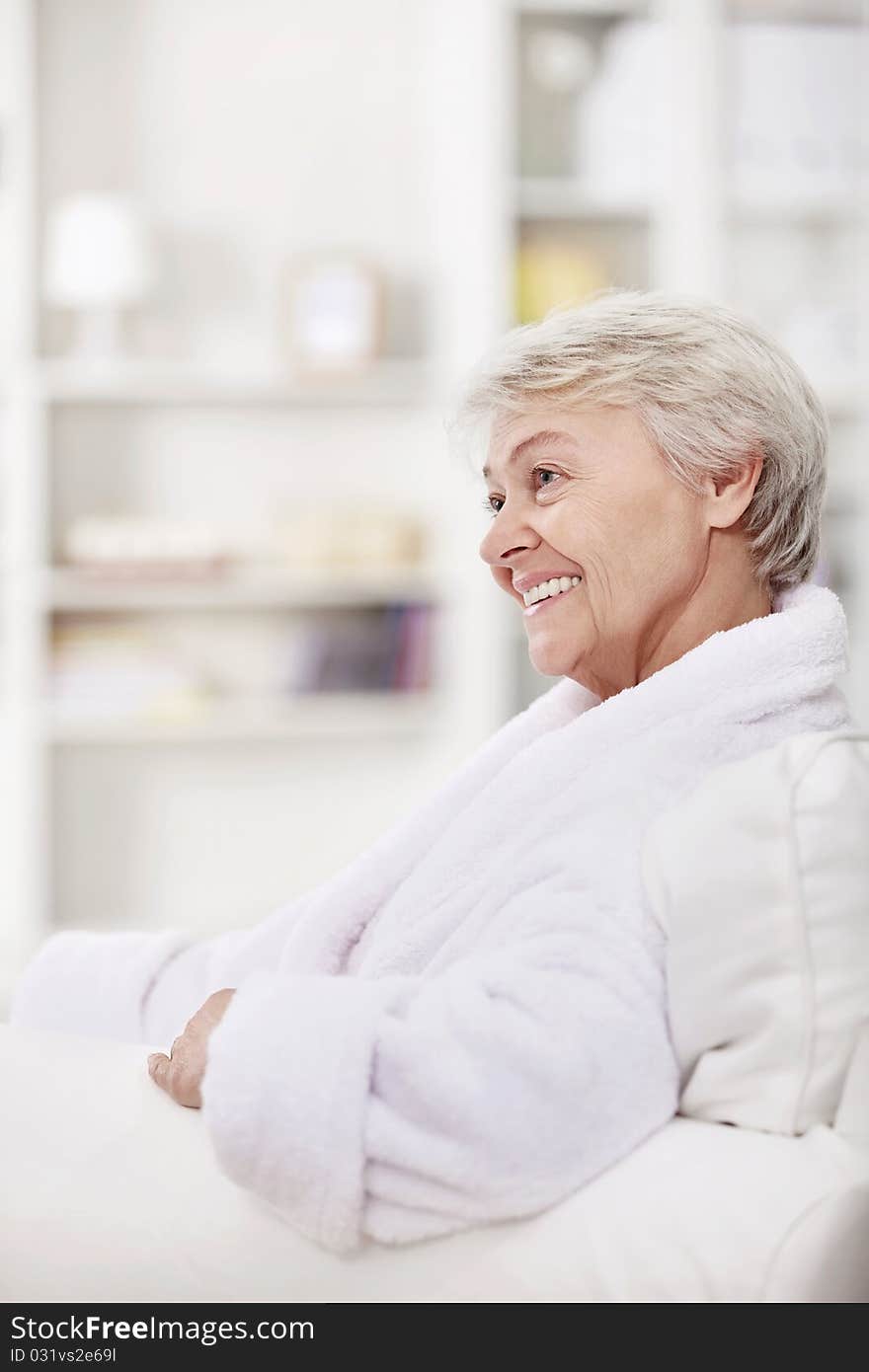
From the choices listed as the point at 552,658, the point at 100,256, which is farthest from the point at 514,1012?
the point at 100,256

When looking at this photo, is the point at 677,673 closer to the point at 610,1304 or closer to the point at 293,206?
the point at 610,1304

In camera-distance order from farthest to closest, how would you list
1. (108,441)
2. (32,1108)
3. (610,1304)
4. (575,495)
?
(108,441) → (575,495) → (32,1108) → (610,1304)

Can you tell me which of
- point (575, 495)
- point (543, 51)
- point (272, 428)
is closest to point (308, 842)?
point (272, 428)

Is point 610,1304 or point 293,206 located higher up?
point 293,206

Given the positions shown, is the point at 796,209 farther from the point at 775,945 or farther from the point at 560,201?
the point at 775,945

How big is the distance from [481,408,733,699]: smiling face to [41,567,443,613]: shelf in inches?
101

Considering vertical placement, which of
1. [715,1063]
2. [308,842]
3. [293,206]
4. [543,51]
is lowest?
[308,842]

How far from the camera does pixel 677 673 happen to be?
0.99 meters

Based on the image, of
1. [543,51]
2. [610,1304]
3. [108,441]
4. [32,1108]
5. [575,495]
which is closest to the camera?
[610,1304]

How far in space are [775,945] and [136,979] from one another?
0.63 m

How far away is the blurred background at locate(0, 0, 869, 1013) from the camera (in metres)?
3.54

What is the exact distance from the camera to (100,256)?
3518 millimetres

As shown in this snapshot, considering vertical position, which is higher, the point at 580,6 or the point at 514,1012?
the point at 580,6
